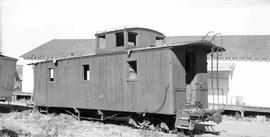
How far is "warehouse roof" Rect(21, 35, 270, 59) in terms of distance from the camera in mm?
21422

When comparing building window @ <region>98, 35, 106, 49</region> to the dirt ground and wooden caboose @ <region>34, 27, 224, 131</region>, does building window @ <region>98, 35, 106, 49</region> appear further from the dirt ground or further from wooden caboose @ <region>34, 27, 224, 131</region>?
the dirt ground

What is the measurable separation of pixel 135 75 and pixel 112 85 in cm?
126

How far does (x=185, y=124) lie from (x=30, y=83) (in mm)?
21043

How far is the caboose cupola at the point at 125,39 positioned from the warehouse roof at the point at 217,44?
2.76 m

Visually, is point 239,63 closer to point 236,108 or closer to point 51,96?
point 236,108

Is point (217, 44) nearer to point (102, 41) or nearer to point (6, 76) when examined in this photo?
point (102, 41)

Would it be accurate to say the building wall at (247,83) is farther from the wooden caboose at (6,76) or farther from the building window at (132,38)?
the wooden caboose at (6,76)

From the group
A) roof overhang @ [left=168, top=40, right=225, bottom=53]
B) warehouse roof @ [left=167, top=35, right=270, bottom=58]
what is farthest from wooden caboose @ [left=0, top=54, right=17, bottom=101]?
warehouse roof @ [left=167, top=35, right=270, bottom=58]

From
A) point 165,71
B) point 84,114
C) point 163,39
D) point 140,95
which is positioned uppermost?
point 163,39

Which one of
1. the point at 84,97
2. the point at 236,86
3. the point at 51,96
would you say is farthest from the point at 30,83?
the point at 236,86

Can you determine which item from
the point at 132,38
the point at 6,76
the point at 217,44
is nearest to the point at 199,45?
the point at 132,38

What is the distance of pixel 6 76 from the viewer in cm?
1983

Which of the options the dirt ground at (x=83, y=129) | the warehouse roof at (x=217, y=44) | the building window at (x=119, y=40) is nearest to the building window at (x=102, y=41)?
the building window at (x=119, y=40)

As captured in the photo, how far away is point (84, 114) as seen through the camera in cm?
1653
